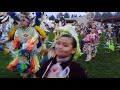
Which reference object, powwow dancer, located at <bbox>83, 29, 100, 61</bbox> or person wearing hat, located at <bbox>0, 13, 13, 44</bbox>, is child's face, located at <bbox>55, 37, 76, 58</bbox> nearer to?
powwow dancer, located at <bbox>83, 29, 100, 61</bbox>

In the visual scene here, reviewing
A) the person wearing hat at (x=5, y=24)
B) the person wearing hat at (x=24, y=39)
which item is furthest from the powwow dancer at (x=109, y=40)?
the person wearing hat at (x=5, y=24)

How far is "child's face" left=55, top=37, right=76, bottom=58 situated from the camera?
13.7ft

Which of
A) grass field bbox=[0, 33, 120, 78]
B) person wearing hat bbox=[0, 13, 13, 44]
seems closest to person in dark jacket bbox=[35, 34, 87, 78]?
grass field bbox=[0, 33, 120, 78]

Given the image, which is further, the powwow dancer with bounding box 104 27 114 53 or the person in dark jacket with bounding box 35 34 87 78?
Answer: the powwow dancer with bounding box 104 27 114 53

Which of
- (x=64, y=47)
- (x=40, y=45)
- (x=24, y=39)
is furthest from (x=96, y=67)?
(x=24, y=39)

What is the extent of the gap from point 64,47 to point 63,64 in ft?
0.95

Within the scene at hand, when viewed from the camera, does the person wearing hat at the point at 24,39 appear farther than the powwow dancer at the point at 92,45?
No

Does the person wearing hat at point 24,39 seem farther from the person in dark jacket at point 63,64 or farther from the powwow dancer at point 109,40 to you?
the powwow dancer at point 109,40

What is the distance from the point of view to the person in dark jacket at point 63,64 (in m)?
4.19
